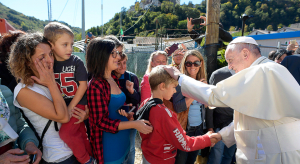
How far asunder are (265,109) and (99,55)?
5.49 ft

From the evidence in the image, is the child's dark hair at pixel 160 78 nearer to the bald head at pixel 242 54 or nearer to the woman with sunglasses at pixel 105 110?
the woman with sunglasses at pixel 105 110

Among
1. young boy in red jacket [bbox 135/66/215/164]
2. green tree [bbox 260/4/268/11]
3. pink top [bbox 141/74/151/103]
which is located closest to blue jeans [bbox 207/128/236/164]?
young boy in red jacket [bbox 135/66/215/164]

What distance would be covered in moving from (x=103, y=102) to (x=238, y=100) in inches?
51.1

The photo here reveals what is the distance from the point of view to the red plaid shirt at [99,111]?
5.72 ft

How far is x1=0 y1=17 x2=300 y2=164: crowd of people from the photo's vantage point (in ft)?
4.94

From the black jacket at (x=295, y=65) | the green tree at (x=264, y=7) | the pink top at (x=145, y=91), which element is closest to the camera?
the pink top at (x=145, y=91)

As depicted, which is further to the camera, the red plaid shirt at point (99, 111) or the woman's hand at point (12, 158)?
the red plaid shirt at point (99, 111)

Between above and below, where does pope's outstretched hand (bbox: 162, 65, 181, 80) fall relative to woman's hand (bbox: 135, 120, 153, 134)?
above

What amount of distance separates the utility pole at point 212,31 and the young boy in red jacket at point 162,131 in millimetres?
2408

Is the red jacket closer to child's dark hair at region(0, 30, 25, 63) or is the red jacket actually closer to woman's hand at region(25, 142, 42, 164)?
woman's hand at region(25, 142, 42, 164)

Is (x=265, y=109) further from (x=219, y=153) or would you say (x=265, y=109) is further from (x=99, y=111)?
(x=219, y=153)

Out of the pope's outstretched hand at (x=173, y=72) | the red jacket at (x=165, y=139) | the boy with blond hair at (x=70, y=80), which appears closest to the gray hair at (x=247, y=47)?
the pope's outstretched hand at (x=173, y=72)

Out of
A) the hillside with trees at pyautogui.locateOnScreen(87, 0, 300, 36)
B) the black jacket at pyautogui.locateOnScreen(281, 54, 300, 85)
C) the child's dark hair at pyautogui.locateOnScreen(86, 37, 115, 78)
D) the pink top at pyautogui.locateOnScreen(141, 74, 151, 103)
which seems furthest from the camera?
the hillside with trees at pyautogui.locateOnScreen(87, 0, 300, 36)

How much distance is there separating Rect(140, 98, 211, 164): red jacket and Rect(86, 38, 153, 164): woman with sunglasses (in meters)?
0.12
